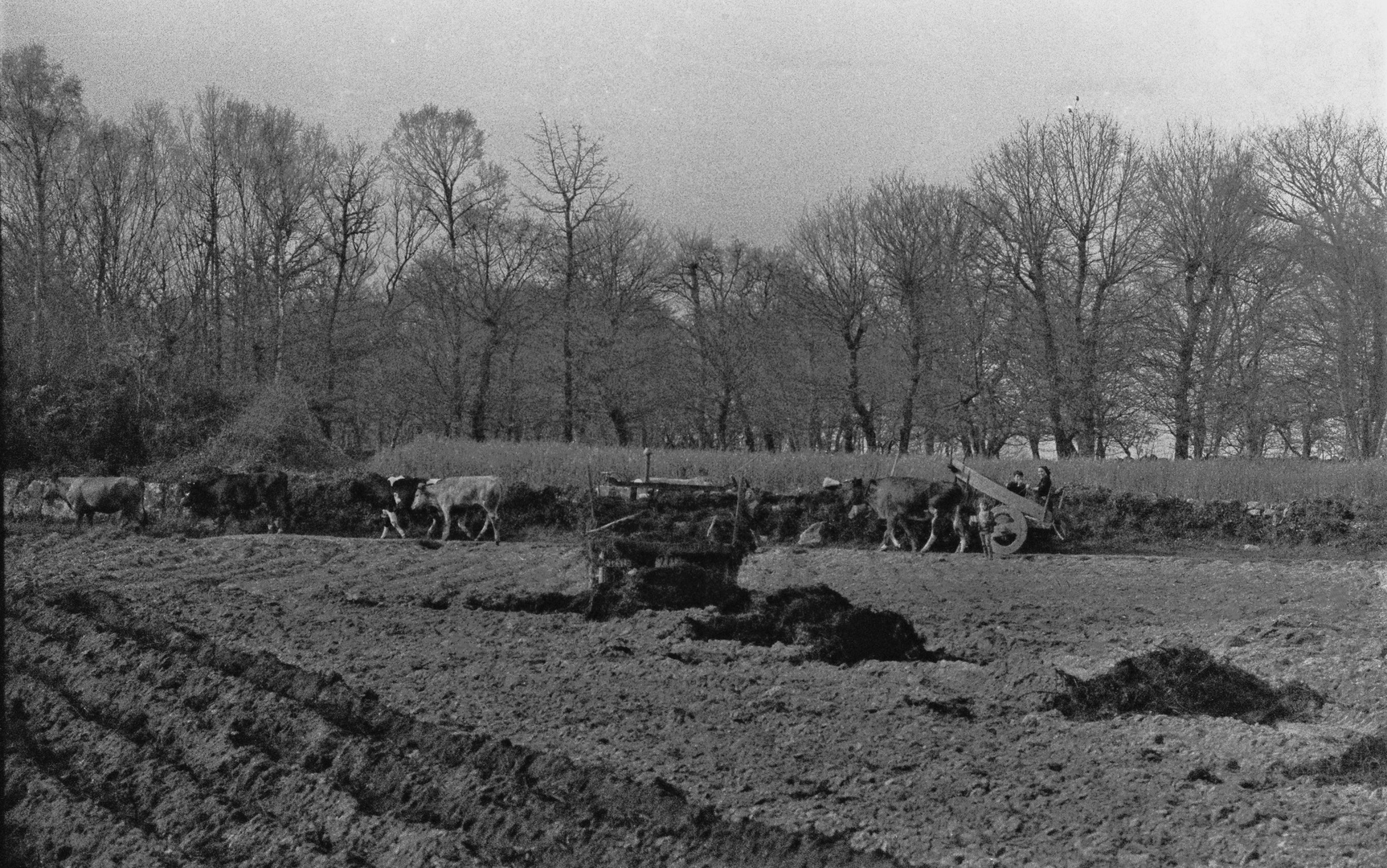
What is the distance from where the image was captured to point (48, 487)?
25125 mm

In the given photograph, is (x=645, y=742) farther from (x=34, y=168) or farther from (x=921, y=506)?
(x=34, y=168)

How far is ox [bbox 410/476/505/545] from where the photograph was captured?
875 inches

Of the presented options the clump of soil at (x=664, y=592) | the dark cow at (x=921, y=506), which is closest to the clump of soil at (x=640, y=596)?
the clump of soil at (x=664, y=592)

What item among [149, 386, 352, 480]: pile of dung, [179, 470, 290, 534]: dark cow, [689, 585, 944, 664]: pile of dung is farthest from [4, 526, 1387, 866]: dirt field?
[149, 386, 352, 480]: pile of dung

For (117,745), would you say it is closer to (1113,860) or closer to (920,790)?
(920,790)

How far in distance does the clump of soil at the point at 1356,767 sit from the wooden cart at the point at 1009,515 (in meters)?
11.5

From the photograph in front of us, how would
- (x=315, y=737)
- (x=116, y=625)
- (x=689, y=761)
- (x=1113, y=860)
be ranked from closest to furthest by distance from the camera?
(x=1113, y=860) < (x=689, y=761) < (x=315, y=737) < (x=116, y=625)

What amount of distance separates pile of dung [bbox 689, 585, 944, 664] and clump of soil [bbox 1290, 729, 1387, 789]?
14.0 ft

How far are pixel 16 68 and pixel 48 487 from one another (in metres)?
19.5

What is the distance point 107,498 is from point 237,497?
2294mm

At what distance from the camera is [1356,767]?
766cm

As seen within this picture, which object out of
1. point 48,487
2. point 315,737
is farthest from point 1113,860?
point 48,487

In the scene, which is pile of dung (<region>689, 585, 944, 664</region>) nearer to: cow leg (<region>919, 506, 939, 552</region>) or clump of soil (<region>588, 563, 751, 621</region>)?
clump of soil (<region>588, 563, 751, 621</region>)

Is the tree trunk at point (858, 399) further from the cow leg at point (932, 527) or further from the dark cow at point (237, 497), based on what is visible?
the dark cow at point (237, 497)
